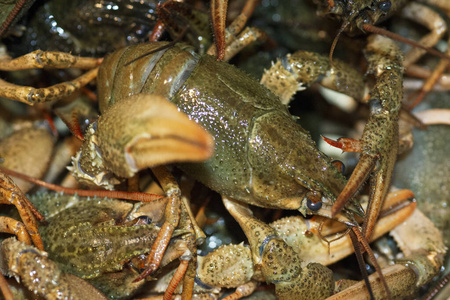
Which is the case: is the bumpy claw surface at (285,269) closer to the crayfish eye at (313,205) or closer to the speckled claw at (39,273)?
the crayfish eye at (313,205)

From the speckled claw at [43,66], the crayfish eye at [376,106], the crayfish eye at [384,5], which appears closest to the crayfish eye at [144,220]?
the speckled claw at [43,66]

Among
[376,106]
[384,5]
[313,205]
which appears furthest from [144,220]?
[384,5]

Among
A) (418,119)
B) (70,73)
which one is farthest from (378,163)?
(70,73)

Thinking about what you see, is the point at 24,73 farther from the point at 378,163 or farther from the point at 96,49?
the point at 378,163

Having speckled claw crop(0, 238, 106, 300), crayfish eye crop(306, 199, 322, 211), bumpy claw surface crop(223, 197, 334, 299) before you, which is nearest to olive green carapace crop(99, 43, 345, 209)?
crayfish eye crop(306, 199, 322, 211)

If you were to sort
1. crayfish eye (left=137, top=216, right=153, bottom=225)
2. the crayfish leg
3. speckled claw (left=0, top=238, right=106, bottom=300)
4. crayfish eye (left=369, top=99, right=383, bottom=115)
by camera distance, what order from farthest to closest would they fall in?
crayfish eye (left=369, top=99, right=383, bottom=115)
crayfish eye (left=137, top=216, right=153, bottom=225)
the crayfish leg
speckled claw (left=0, top=238, right=106, bottom=300)

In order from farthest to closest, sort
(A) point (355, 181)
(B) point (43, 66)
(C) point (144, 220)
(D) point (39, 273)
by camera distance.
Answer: (B) point (43, 66) < (C) point (144, 220) < (A) point (355, 181) < (D) point (39, 273)

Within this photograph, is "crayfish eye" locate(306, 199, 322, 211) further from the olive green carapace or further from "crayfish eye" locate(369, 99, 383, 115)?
"crayfish eye" locate(369, 99, 383, 115)

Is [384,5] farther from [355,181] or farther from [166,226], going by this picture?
[166,226]

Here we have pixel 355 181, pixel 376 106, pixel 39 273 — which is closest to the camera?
pixel 39 273
